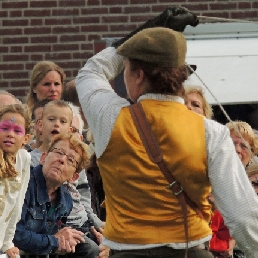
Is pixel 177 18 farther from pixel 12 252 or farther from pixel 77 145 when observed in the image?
pixel 77 145

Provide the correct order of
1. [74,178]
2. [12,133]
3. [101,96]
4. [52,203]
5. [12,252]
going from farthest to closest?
[74,178]
[52,203]
[12,133]
[12,252]
[101,96]

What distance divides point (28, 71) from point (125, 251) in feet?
22.3

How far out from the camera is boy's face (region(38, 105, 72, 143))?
7.32 meters

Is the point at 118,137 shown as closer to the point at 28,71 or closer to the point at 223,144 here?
the point at 223,144

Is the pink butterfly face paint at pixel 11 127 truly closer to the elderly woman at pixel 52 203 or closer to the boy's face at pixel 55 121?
the elderly woman at pixel 52 203

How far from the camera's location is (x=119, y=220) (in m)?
4.37

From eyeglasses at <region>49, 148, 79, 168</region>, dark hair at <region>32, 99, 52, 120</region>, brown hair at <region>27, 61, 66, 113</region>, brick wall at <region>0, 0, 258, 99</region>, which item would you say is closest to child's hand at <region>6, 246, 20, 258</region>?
eyeglasses at <region>49, 148, 79, 168</region>

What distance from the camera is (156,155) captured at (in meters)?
4.28

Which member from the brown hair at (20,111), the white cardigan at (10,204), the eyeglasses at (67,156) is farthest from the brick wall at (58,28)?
the white cardigan at (10,204)

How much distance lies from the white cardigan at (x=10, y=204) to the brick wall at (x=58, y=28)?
4.72 m

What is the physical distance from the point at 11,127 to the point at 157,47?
2220mm

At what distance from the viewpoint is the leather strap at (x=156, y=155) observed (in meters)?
4.28

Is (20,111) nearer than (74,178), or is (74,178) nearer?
(20,111)

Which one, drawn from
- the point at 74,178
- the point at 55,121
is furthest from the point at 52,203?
the point at 55,121
